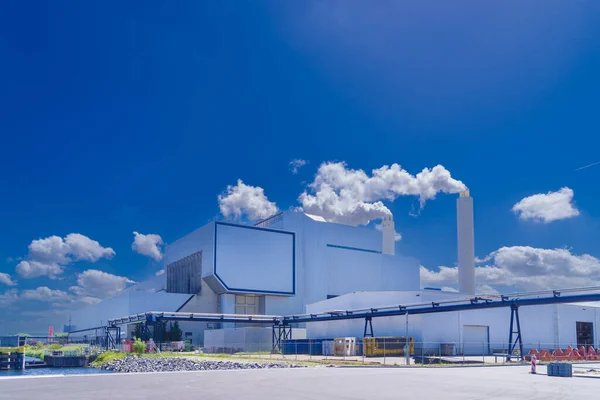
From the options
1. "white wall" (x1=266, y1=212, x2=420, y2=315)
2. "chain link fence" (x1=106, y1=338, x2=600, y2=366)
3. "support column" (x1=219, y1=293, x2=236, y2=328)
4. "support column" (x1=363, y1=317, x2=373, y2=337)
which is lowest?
"chain link fence" (x1=106, y1=338, x2=600, y2=366)

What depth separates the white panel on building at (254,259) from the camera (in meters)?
86.2

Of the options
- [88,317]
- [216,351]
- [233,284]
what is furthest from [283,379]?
[88,317]

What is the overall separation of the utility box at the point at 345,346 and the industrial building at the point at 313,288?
5.36 meters

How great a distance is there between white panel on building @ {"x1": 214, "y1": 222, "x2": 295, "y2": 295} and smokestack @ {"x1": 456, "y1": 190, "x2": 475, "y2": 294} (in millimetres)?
26569

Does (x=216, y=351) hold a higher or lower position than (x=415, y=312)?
lower

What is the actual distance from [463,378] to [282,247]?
6547 centimetres

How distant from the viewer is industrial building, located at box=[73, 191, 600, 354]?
61812mm

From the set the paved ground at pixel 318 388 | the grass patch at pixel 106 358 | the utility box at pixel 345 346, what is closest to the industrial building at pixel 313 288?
the utility box at pixel 345 346

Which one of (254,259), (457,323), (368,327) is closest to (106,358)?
(368,327)

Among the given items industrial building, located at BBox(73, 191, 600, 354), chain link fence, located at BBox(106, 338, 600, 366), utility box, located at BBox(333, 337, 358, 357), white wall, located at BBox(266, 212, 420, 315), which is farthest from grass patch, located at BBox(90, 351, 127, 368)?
white wall, located at BBox(266, 212, 420, 315)

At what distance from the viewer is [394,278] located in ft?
340

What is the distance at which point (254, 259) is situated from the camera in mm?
89312

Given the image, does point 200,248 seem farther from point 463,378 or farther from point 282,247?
point 463,378

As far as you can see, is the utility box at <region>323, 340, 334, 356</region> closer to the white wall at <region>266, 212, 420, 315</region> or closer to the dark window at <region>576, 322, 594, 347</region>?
the dark window at <region>576, 322, 594, 347</region>
